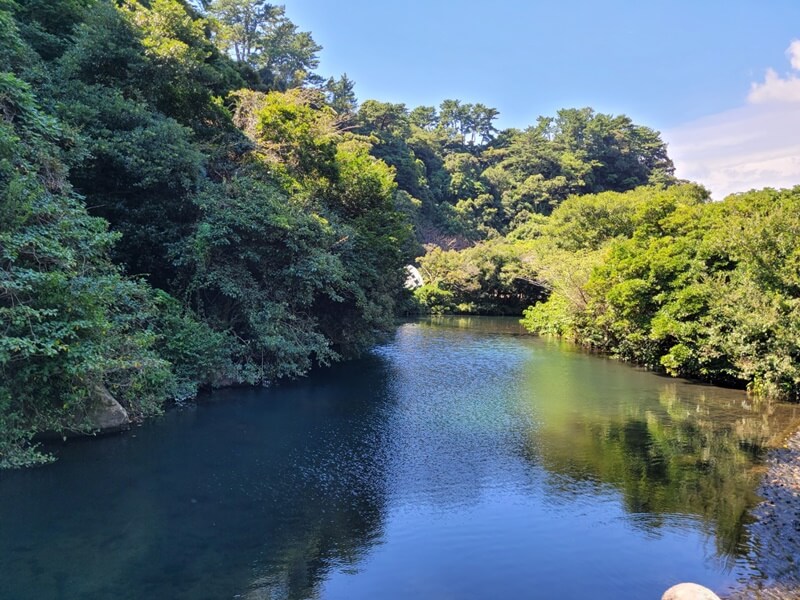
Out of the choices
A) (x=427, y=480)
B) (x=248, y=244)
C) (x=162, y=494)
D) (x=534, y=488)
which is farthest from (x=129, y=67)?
(x=534, y=488)

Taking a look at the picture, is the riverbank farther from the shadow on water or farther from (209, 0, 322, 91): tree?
(209, 0, 322, 91): tree

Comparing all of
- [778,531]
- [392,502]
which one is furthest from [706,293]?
[392,502]

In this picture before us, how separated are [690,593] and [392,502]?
5.70m

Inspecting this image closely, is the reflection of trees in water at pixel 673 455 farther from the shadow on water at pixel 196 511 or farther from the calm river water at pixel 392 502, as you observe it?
the shadow on water at pixel 196 511

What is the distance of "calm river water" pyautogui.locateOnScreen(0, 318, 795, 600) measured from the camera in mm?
8125

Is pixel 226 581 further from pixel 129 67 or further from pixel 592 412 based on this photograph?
pixel 129 67

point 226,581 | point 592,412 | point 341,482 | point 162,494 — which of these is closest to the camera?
point 226,581

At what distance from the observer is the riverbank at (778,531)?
8.01 metres

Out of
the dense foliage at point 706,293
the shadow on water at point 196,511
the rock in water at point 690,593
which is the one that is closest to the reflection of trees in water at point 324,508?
the shadow on water at point 196,511

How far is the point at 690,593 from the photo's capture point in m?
6.59

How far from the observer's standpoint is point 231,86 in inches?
1158

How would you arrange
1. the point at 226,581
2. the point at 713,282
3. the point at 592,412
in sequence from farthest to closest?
the point at 713,282
the point at 592,412
the point at 226,581

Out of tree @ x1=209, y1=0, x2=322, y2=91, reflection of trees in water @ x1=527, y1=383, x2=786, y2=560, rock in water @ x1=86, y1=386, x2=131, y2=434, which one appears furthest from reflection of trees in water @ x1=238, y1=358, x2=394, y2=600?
tree @ x1=209, y1=0, x2=322, y2=91

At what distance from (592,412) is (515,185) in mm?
58334
